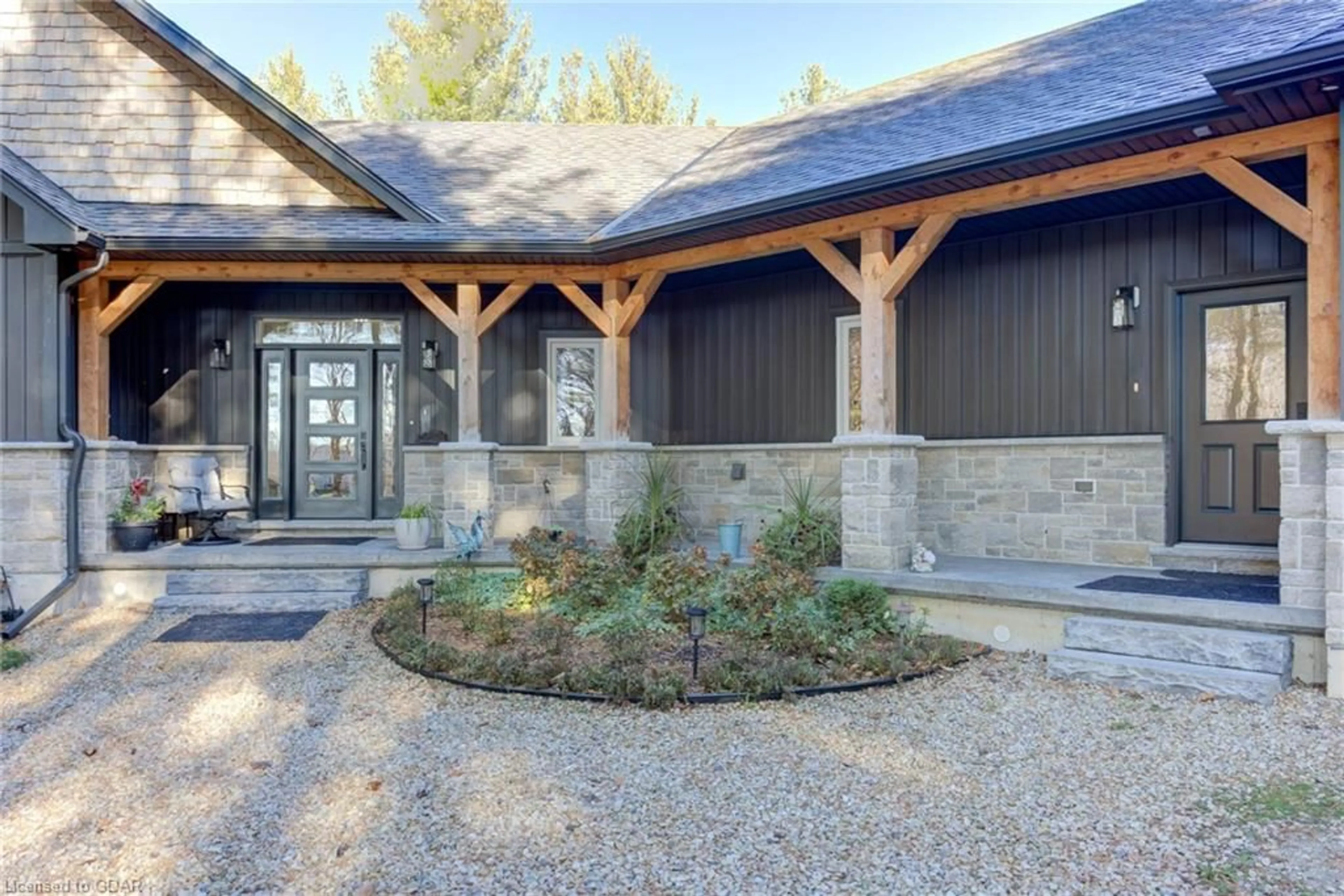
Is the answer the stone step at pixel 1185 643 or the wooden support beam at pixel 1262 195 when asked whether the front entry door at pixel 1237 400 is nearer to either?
the wooden support beam at pixel 1262 195

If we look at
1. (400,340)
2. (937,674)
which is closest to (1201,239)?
(937,674)

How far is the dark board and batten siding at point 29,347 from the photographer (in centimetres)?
646

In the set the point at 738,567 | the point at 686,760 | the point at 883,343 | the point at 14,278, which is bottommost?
the point at 686,760

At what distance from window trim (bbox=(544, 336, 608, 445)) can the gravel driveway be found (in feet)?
13.4

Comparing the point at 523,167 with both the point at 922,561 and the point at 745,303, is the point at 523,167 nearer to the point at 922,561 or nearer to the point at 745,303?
the point at 745,303

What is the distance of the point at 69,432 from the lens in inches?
257

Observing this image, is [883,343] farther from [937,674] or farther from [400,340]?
[400,340]

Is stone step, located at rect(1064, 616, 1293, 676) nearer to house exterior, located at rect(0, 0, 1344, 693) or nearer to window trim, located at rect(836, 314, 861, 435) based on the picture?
house exterior, located at rect(0, 0, 1344, 693)

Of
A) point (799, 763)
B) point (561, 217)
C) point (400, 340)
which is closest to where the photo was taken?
point (799, 763)

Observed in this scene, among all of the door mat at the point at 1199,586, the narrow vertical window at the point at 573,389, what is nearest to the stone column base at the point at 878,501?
the door mat at the point at 1199,586

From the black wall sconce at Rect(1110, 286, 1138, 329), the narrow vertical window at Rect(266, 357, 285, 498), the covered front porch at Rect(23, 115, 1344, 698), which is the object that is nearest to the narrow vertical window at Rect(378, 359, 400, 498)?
the covered front porch at Rect(23, 115, 1344, 698)

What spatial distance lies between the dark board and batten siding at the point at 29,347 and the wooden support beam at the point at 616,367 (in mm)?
4324

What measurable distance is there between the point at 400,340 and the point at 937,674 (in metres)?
6.33

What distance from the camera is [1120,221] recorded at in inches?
242
